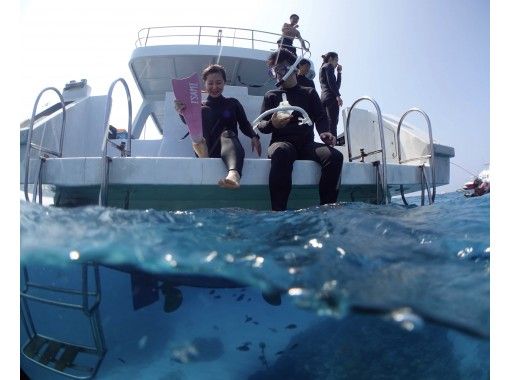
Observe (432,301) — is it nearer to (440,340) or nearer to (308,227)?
(440,340)

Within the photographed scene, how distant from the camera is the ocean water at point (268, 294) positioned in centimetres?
165

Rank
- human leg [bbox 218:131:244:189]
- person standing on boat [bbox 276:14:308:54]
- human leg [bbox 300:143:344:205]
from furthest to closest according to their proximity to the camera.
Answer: person standing on boat [bbox 276:14:308:54] → human leg [bbox 300:143:344:205] → human leg [bbox 218:131:244:189]

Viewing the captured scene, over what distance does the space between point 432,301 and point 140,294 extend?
1526mm

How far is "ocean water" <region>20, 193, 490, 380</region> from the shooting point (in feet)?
5.42

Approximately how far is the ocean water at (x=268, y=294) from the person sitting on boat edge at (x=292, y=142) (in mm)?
362

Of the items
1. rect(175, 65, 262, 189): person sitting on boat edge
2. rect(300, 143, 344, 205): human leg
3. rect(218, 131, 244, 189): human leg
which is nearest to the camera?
rect(218, 131, 244, 189): human leg

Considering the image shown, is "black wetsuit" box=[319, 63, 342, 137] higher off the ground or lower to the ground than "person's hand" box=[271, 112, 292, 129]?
higher

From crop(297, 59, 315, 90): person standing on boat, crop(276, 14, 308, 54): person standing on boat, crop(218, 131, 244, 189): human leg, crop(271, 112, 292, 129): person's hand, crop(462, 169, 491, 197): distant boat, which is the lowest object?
crop(462, 169, 491, 197): distant boat

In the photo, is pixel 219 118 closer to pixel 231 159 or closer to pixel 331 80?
pixel 231 159

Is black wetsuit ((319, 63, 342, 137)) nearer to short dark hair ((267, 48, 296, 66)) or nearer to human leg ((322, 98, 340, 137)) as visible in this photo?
human leg ((322, 98, 340, 137))

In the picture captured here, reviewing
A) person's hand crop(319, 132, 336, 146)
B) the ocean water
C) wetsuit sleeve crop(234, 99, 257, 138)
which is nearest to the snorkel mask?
wetsuit sleeve crop(234, 99, 257, 138)

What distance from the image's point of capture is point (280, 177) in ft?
7.45
